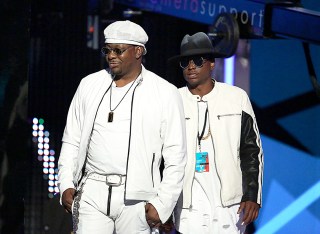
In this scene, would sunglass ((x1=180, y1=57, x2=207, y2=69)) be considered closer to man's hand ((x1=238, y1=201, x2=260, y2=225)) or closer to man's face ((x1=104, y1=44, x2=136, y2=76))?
man's face ((x1=104, y1=44, x2=136, y2=76))

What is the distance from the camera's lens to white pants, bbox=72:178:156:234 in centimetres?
Result: 664

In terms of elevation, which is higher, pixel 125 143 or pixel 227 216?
pixel 125 143

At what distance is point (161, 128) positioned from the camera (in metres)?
6.85

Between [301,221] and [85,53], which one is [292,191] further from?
[85,53]

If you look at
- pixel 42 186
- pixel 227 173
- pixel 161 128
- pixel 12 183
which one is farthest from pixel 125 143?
pixel 42 186

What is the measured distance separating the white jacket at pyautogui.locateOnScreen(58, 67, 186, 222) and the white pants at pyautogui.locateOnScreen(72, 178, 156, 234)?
9cm

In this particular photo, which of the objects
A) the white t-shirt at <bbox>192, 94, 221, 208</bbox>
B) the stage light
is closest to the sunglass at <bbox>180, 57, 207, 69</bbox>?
the white t-shirt at <bbox>192, 94, 221, 208</bbox>

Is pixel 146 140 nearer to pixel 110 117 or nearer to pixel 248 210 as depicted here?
pixel 110 117

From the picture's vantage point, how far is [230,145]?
7422mm

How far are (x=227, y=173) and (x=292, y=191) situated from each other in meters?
2.46

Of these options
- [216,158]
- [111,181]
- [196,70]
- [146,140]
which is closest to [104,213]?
[111,181]

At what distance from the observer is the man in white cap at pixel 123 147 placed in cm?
666

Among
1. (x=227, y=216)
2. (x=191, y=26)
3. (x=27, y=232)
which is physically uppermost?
(x=191, y=26)

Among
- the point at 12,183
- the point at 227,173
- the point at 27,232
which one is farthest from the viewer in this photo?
the point at 27,232
